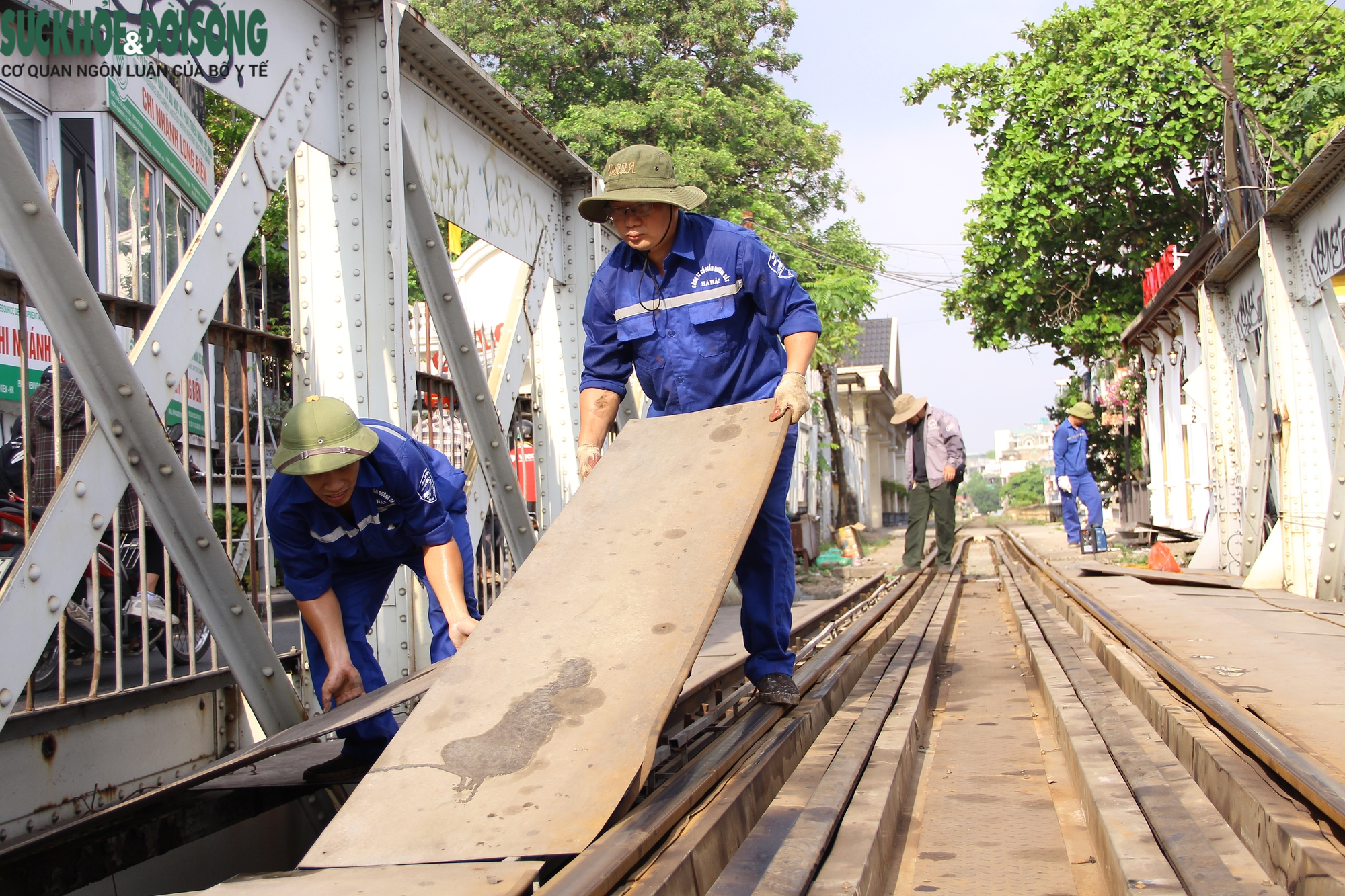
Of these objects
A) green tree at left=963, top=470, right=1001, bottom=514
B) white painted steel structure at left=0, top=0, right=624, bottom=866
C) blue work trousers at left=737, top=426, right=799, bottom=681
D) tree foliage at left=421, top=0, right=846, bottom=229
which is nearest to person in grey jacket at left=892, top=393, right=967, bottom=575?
white painted steel structure at left=0, top=0, right=624, bottom=866

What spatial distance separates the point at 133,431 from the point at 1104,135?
15.5 metres

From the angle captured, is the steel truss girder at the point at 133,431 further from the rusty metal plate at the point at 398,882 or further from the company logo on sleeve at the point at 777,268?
the company logo on sleeve at the point at 777,268

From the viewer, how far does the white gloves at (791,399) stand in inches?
127

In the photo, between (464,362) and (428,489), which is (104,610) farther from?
(428,489)

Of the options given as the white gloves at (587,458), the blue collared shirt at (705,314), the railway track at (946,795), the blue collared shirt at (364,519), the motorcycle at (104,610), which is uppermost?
the blue collared shirt at (705,314)

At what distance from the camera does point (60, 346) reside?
2764 millimetres

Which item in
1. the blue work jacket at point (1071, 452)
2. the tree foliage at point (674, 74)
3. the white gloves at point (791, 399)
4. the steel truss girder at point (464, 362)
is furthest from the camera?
the tree foliage at point (674, 74)

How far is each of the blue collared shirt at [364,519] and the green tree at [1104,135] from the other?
1376 cm

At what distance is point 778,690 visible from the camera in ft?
11.3

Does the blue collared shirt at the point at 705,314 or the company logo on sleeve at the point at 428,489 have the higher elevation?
the blue collared shirt at the point at 705,314

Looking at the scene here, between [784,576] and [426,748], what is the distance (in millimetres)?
1575

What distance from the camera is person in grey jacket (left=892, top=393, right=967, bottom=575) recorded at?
1042 cm

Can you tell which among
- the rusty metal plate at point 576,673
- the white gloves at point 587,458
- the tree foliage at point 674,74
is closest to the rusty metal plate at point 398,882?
the rusty metal plate at point 576,673

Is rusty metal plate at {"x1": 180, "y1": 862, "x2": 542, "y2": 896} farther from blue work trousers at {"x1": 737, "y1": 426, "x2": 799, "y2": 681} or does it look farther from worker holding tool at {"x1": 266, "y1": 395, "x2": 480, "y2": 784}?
blue work trousers at {"x1": 737, "y1": 426, "x2": 799, "y2": 681}
